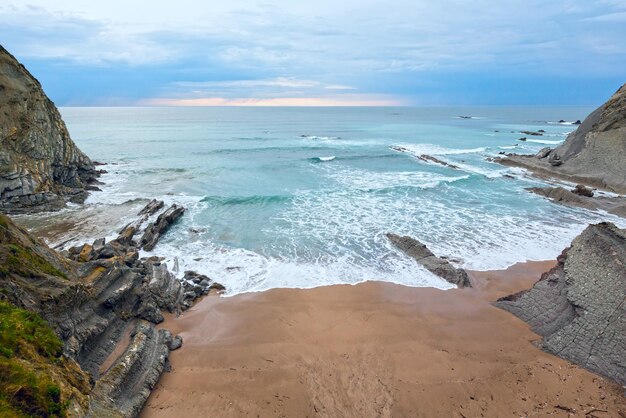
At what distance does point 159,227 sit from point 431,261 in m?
14.5

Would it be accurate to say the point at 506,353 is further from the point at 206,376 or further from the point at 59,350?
the point at 59,350

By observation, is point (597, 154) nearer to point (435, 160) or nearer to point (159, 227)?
point (435, 160)

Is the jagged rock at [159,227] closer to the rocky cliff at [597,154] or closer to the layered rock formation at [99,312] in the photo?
the layered rock formation at [99,312]

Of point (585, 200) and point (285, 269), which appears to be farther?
point (585, 200)

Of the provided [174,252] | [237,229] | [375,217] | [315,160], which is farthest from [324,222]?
[315,160]

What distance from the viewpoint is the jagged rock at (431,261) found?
14.7m

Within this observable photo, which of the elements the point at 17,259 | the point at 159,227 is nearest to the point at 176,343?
the point at 17,259

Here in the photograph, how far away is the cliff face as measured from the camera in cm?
2302

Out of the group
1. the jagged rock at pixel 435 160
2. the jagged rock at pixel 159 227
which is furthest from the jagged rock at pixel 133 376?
the jagged rock at pixel 435 160

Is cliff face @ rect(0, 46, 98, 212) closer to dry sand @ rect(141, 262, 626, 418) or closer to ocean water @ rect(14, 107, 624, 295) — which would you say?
ocean water @ rect(14, 107, 624, 295)

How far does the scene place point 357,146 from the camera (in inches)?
2413

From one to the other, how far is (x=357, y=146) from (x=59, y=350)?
189 ft

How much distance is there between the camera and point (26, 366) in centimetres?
544

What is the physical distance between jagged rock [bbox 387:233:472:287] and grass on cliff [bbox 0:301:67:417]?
43.7 ft
